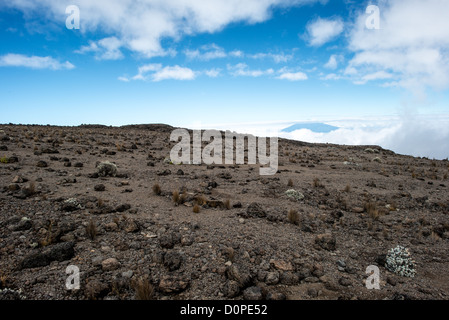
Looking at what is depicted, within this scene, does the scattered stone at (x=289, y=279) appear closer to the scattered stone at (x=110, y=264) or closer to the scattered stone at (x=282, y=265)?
the scattered stone at (x=282, y=265)

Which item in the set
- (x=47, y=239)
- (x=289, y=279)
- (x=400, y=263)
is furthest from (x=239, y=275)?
(x=47, y=239)

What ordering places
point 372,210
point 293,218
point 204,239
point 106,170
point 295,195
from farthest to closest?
1. point 106,170
2. point 295,195
3. point 372,210
4. point 293,218
5. point 204,239

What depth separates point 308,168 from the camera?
17.7 metres

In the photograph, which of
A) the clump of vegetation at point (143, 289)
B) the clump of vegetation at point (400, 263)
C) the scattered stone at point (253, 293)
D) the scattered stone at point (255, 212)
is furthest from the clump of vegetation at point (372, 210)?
the clump of vegetation at point (143, 289)

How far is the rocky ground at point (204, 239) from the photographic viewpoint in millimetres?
4227

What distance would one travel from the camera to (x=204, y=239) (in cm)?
567

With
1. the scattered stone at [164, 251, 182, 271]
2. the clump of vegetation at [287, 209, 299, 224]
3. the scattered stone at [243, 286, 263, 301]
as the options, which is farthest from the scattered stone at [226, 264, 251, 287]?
the clump of vegetation at [287, 209, 299, 224]

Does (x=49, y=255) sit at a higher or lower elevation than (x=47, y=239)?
lower

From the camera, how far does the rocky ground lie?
423 centimetres

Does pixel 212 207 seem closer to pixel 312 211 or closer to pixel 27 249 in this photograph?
pixel 312 211

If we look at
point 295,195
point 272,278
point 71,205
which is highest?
point 71,205

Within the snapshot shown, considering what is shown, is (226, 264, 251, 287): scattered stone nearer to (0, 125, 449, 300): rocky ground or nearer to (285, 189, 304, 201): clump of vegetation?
(0, 125, 449, 300): rocky ground

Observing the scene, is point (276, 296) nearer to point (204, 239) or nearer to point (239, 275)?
point (239, 275)
